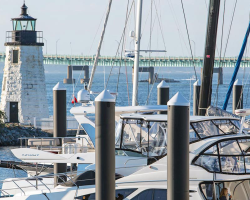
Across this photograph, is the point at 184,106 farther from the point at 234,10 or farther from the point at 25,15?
the point at 25,15

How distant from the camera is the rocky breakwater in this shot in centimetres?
3750

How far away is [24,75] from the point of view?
39.7 meters

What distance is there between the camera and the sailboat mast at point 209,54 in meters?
13.7

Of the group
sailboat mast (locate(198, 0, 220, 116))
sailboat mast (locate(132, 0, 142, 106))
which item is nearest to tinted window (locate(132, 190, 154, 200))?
sailboat mast (locate(198, 0, 220, 116))

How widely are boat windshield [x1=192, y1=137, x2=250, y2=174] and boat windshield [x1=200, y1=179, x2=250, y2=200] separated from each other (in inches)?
9.5

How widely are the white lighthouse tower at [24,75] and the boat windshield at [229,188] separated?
98.6 feet

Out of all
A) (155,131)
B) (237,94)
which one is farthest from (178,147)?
(237,94)

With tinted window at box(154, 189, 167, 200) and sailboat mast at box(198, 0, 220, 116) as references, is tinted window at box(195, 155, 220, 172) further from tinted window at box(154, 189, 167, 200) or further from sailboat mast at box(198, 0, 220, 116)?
sailboat mast at box(198, 0, 220, 116)

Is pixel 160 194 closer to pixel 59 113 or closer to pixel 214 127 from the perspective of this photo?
pixel 214 127

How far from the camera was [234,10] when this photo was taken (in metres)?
17.4

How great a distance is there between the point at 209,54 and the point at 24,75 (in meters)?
27.4

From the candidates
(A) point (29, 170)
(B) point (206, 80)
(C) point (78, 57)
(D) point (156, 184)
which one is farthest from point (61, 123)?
(C) point (78, 57)

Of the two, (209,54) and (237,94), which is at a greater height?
(209,54)

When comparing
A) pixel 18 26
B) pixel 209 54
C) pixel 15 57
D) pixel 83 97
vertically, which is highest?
pixel 18 26
